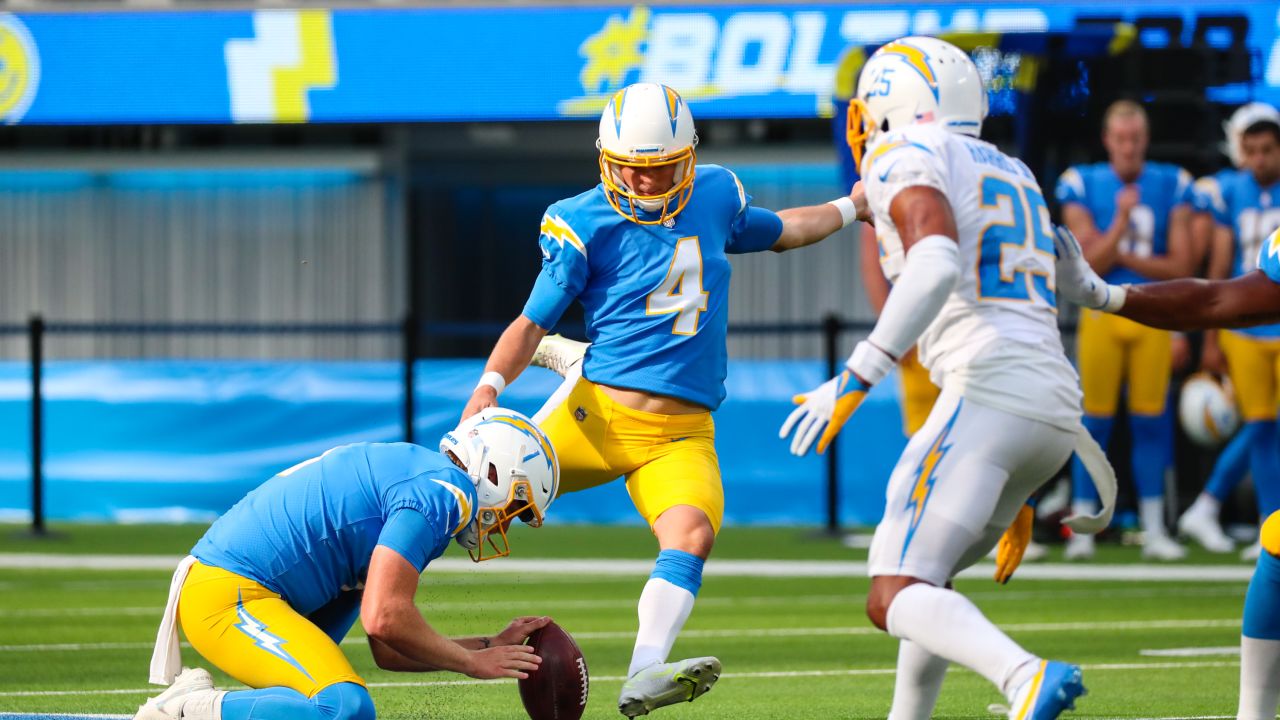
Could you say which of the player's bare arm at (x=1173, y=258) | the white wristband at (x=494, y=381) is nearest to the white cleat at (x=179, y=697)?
the white wristband at (x=494, y=381)

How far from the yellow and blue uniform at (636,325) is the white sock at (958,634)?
58.7 inches

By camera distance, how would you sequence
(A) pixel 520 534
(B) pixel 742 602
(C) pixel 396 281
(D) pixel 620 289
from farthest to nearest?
(C) pixel 396 281 → (A) pixel 520 534 → (B) pixel 742 602 → (D) pixel 620 289

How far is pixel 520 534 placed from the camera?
41.2 feet

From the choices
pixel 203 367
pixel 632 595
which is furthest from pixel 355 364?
pixel 632 595

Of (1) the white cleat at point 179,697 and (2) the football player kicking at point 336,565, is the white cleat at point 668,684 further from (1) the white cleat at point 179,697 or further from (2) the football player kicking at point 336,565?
Result: (1) the white cleat at point 179,697

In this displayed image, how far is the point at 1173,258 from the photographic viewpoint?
10867 mm

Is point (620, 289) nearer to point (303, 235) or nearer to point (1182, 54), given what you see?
point (1182, 54)

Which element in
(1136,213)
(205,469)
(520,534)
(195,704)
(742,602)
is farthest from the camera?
(205,469)

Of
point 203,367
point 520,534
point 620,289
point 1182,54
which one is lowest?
point 520,534

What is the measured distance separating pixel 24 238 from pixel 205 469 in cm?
348

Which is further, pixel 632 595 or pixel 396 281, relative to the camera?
pixel 396 281

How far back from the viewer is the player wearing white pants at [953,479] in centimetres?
463

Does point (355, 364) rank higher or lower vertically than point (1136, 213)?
lower

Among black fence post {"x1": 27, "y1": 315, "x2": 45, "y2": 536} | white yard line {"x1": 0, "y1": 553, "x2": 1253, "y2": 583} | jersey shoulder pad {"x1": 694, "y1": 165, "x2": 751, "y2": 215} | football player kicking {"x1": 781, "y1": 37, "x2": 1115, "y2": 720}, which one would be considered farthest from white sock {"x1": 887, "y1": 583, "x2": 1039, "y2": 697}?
black fence post {"x1": 27, "y1": 315, "x2": 45, "y2": 536}
